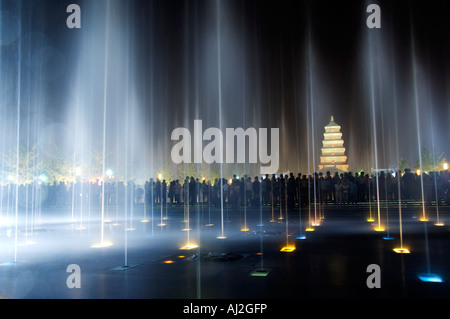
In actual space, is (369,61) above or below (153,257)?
above

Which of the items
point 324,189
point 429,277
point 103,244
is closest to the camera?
point 429,277

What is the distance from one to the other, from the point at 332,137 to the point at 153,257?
94936 millimetres

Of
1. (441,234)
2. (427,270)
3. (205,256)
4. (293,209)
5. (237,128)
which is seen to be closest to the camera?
(427,270)

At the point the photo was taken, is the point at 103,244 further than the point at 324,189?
No

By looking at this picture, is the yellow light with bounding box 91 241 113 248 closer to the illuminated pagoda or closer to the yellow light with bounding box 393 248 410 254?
the yellow light with bounding box 393 248 410 254

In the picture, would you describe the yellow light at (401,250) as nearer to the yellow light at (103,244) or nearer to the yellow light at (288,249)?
the yellow light at (288,249)

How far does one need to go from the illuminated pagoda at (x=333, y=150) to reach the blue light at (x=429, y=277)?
292 feet

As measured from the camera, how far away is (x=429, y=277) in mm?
5203

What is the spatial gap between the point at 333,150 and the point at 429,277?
308 feet

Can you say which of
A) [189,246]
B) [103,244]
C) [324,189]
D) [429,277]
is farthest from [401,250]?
[324,189]

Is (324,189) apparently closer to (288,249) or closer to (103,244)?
(288,249)
